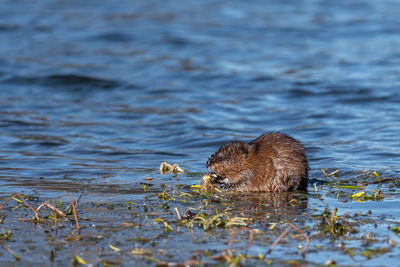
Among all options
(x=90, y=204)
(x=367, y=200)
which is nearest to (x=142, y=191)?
(x=90, y=204)

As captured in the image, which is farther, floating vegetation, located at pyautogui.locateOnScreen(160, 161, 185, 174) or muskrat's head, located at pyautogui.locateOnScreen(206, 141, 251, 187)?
floating vegetation, located at pyautogui.locateOnScreen(160, 161, 185, 174)

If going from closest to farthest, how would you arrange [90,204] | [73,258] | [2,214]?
[73,258] → [2,214] → [90,204]

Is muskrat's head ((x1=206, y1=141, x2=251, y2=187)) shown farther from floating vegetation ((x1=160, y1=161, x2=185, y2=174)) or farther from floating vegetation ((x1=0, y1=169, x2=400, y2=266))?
floating vegetation ((x1=160, y1=161, x2=185, y2=174))

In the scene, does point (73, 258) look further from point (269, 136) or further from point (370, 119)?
point (370, 119)

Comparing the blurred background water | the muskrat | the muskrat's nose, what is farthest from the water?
the muskrat

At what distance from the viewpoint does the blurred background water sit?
10688mm

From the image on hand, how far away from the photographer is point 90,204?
7434 mm

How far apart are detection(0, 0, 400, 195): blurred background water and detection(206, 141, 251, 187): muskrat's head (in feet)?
1.64

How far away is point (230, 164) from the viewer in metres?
8.42

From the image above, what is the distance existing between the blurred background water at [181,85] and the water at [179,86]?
39 millimetres

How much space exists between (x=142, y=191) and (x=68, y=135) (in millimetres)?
4660

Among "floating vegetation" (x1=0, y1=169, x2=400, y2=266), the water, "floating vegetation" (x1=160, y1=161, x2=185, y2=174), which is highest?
the water

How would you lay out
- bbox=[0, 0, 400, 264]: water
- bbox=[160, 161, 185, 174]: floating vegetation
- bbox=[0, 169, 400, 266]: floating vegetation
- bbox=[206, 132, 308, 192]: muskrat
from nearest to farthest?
bbox=[0, 169, 400, 266]: floating vegetation → bbox=[206, 132, 308, 192]: muskrat → bbox=[160, 161, 185, 174]: floating vegetation → bbox=[0, 0, 400, 264]: water

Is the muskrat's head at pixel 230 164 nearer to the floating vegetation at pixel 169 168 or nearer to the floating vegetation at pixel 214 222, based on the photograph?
the floating vegetation at pixel 169 168
